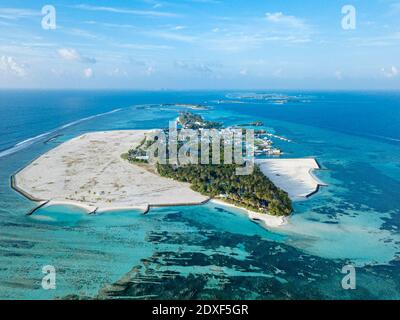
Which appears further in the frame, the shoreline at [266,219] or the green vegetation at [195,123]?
the green vegetation at [195,123]

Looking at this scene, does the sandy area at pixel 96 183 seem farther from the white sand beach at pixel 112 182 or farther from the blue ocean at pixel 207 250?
the blue ocean at pixel 207 250

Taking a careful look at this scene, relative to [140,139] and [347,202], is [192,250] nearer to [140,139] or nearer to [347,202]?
[347,202]

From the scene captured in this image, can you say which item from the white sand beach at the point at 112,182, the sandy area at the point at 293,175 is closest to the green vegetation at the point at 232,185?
the white sand beach at the point at 112,182

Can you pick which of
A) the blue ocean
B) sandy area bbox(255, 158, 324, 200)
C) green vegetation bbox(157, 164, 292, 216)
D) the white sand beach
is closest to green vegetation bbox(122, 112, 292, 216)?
green vegetation bbox(157, 164, 292, 216)

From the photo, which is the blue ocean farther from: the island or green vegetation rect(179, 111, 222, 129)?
green vegetation rect(179, 111, 222, 129)

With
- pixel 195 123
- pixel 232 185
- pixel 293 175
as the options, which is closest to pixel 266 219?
pixel 232 185

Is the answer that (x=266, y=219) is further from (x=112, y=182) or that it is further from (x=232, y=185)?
(x=112, y=182)
